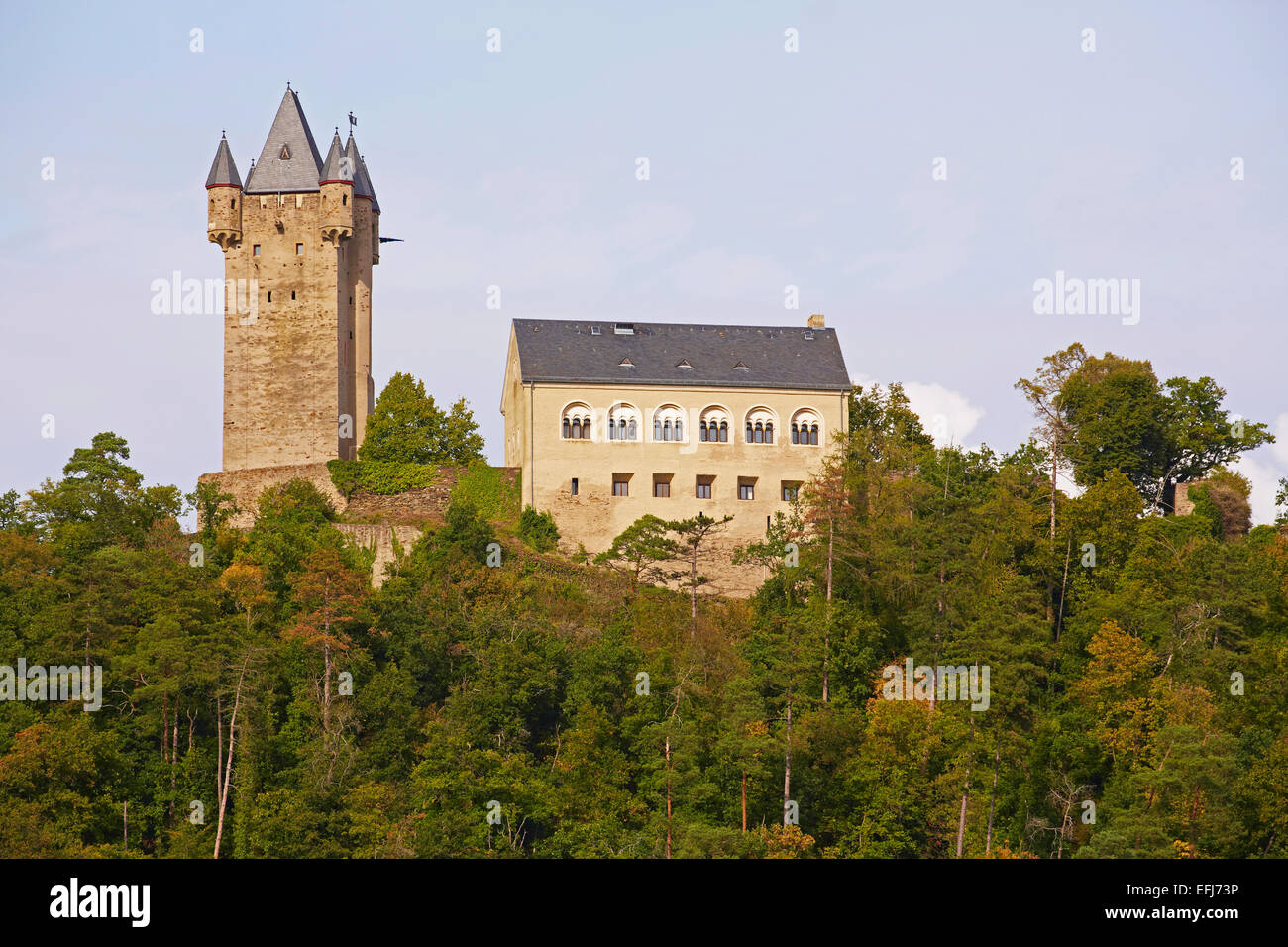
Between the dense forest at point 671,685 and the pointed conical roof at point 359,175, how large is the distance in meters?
14.4

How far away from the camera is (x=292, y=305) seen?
66.6 meters

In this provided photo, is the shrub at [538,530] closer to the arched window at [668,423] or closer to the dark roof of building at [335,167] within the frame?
the arched window at [668,423]

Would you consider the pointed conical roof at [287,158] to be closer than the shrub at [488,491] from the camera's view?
No

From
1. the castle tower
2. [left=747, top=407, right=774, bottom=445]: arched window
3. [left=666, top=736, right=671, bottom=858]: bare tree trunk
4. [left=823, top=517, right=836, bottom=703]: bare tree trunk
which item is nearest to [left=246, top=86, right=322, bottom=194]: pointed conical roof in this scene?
the castle tower

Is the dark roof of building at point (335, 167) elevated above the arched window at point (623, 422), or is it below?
above

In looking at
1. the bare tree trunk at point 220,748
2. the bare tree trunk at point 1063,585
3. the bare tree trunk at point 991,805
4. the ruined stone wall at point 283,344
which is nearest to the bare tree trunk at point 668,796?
the bare tree trunk at point 991,805

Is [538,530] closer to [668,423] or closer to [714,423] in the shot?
[668,423]

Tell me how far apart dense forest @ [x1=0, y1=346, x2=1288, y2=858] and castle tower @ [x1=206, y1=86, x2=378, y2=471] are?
515cm

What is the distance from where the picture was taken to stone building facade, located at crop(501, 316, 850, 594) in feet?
203

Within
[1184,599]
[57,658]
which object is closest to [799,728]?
[1184,599]

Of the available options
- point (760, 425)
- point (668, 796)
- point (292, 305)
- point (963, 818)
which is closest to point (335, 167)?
point (292, 305)

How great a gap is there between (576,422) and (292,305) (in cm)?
1169

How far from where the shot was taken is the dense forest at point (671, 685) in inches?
1890

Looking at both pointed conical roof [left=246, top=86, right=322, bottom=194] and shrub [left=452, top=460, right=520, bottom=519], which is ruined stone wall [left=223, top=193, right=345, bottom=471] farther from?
shrub [left=452, top=460, right=520, bottom=519]
